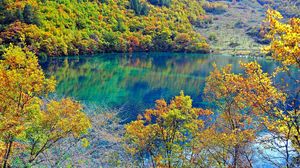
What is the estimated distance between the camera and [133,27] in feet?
514

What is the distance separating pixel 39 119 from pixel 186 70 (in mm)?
77037

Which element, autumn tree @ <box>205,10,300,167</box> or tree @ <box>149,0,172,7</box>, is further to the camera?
tree @ <box>149,0,172,7</box>

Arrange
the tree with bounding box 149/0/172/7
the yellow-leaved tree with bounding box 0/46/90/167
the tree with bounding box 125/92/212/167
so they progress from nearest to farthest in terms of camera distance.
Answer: the yellow-leaved tree with bounding box 0/46/90/167, the tree with bounding box 125/92/212/167, the tree with bounding box 149/0/172/7

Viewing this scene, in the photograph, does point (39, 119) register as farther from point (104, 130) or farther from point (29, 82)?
point (104, 130)

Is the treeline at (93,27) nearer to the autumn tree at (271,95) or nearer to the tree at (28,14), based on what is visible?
the tree at (28,14)

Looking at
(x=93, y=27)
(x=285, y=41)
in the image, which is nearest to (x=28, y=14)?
(x=93, y=27)

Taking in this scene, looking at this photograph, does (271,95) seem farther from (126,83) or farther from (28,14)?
(28,14)

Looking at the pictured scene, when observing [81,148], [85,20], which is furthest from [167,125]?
[85,20]

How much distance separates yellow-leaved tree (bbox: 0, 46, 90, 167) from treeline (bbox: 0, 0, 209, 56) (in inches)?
2472

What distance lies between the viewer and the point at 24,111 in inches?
713

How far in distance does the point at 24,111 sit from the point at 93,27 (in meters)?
124

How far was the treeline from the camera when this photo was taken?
96.2m

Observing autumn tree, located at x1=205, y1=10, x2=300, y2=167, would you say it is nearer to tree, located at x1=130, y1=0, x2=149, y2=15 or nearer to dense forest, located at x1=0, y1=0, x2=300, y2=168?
dense forest, located at x1=0, y1=0, x2=300, y2=168

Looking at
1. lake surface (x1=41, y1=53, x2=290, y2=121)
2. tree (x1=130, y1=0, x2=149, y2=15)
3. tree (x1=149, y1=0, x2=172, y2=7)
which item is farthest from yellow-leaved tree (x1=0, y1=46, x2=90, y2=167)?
tree (x1=149, y1=0, x2=172, y2=7)
